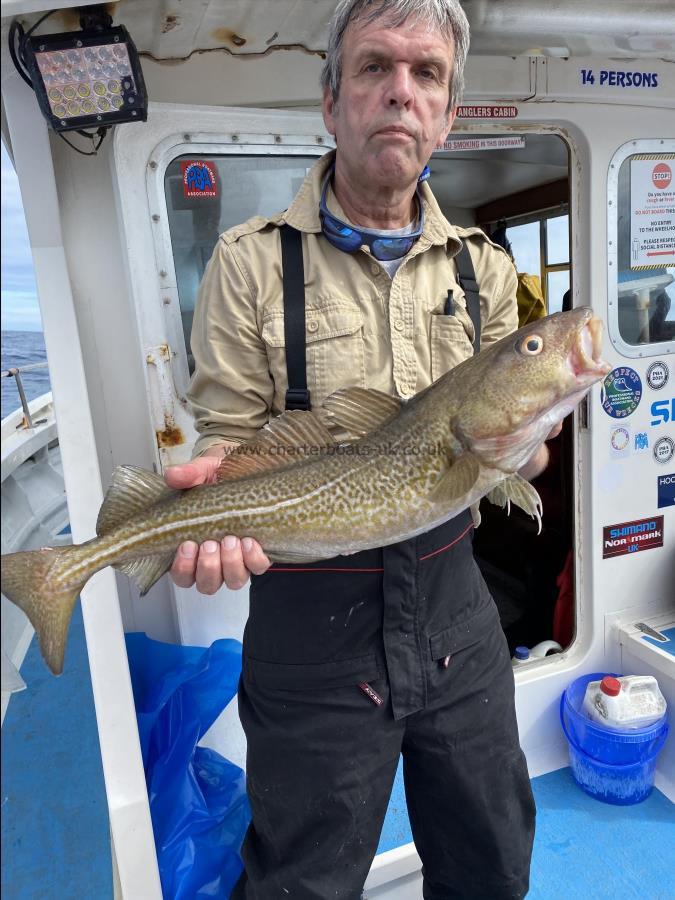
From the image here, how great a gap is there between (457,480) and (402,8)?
57.5 inches

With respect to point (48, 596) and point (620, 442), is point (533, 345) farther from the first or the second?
point (620, 442)

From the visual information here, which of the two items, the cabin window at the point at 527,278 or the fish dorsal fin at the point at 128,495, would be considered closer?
the fish dorsal fin at the point at 128,495

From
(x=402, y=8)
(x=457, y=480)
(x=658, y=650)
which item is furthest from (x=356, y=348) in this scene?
(x=658, y=650)

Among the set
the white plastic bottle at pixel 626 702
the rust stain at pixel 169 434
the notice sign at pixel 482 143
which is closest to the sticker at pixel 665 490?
the white plastic bottle at pixel 626 702

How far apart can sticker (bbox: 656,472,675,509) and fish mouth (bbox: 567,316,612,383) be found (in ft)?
9.32

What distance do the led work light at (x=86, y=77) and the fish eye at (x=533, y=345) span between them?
1535 mm

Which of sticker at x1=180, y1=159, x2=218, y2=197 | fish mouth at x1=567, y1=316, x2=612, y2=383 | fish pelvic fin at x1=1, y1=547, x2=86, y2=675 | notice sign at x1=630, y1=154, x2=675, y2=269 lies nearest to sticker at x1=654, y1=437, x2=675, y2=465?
notice sign at x1=630, y1=154, x2=675, y2=269

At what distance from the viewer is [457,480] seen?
185 centimetres

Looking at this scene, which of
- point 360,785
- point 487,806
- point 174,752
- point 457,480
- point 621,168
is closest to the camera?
point 457,480

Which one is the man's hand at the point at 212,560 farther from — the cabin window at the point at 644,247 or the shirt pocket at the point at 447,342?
the cabin window at the point at 644,247

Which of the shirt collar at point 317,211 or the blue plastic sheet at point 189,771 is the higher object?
the shirt collar at point 317,211

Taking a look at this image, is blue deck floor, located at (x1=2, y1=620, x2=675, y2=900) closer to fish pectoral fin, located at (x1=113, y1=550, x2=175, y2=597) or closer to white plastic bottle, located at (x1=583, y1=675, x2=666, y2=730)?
fish pectoral fin, located at (x1=113, y1=550, x2=175, y2=597)

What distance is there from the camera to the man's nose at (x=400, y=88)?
6.42ft

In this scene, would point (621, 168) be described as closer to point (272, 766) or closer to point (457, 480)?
point (457, 480)
